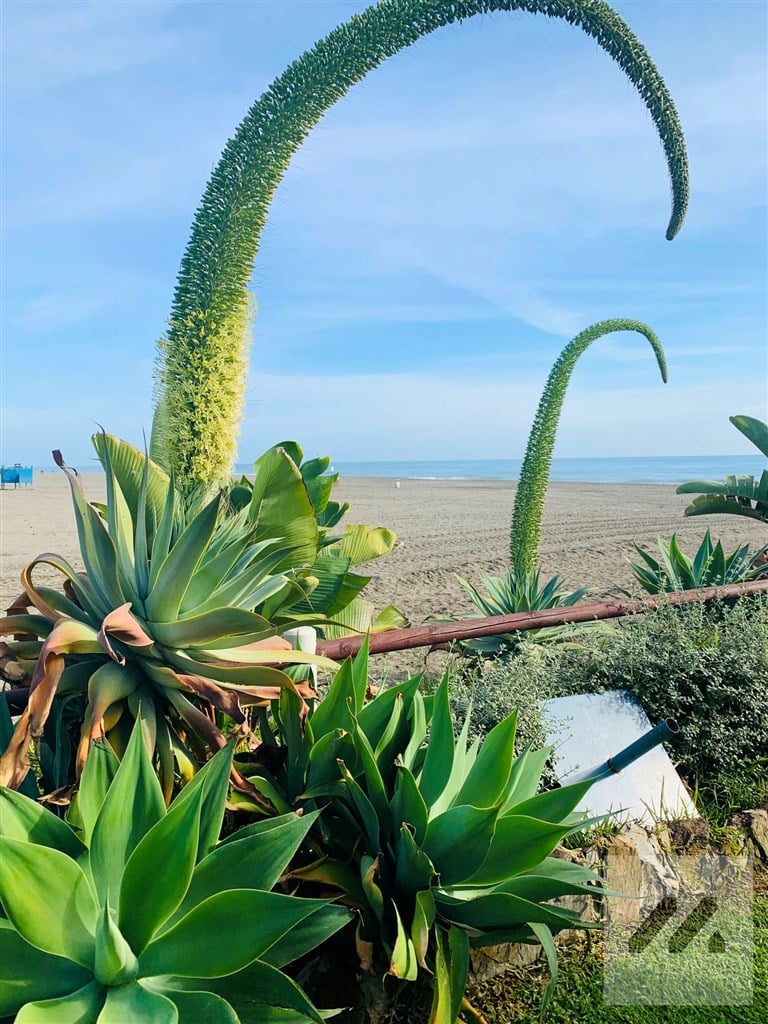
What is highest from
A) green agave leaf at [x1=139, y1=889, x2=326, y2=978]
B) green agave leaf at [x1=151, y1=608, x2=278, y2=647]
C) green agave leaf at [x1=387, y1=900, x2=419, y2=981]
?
green agave leaf at [x1=151, y1=608, x2=278, y2=647]

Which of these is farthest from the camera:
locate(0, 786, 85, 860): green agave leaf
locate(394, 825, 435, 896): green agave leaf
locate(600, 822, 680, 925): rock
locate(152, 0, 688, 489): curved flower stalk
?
locate(152, 0, 688, 489): curved flower stalk

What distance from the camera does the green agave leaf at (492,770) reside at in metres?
2.07

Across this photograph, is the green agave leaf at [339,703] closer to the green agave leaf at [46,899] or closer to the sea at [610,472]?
the green agave leaf at [46,899]

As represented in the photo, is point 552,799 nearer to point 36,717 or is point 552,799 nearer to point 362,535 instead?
point 36,717

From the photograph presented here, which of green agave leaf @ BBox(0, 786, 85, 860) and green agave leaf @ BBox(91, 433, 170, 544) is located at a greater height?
green agave leaf @ BBox(91, 433, 170, 544)

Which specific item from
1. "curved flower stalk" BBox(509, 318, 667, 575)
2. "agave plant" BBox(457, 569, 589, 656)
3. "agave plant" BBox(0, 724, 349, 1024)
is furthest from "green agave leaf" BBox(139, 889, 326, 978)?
"curved flower stalk" BBox(509, 318, 667, 575)

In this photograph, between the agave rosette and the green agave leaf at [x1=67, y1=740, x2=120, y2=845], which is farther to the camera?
the agave rosette

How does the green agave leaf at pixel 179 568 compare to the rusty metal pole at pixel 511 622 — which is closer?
the green agave leaf at pixel 179 568

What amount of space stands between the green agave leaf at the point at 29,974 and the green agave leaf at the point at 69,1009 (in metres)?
0.03

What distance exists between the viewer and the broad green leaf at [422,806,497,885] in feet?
6.29

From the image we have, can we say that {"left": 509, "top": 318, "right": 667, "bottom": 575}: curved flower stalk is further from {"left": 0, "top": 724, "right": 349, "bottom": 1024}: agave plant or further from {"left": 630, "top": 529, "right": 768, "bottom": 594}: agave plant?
{"left": 0, "top": 724, "right": 349, "bottom": 1024}: agave plant

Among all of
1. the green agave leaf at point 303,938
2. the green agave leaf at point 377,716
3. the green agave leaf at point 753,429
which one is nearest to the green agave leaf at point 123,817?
the green agave leaf at point 303,938

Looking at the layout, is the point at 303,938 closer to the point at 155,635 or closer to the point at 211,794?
the point at 211,794

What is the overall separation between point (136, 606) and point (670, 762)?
8.05 feet
